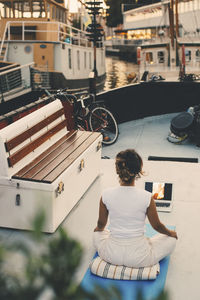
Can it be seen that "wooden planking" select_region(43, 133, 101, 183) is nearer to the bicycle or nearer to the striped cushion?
the striped cushion

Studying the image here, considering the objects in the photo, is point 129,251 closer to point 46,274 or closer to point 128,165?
point 128,165

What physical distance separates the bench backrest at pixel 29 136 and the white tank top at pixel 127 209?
1.49 meters

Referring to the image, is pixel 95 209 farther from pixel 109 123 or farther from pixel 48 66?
pixel 48 66

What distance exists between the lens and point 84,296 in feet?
2.86

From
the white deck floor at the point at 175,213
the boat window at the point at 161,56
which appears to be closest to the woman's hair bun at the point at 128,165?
the white deck floor at the point at 175,213

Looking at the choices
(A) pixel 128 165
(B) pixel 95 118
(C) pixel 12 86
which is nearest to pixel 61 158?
(A) pixel 128 165

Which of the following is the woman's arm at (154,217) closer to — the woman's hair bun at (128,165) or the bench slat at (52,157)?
the woman's hair bun at (128,165)

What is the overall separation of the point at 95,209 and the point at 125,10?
9219cm

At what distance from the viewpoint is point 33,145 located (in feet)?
17.7

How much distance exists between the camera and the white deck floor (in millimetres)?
3846

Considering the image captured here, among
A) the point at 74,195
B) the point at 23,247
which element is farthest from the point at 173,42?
the point at 23,247

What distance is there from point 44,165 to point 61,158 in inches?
13.0

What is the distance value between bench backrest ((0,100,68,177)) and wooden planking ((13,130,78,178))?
53 mm

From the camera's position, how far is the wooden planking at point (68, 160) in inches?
182
